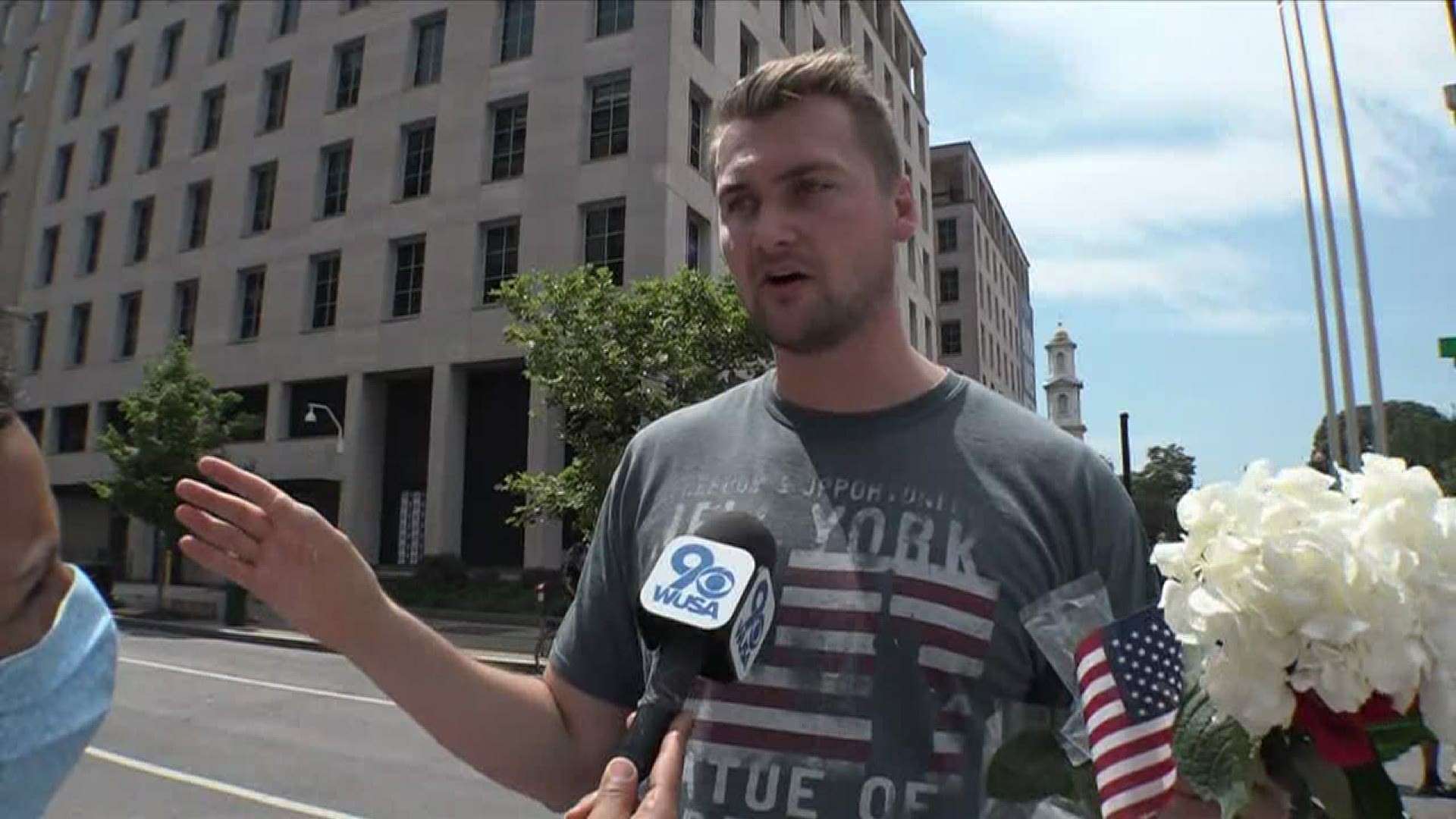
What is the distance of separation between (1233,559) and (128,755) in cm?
1020

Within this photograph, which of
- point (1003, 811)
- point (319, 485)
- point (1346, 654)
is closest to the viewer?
point (1346, 654)

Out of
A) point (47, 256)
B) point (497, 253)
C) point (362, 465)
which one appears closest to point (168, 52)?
point (47, 256)

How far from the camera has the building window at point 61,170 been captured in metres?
39.4

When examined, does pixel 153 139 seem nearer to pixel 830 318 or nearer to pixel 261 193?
pixel 261 193

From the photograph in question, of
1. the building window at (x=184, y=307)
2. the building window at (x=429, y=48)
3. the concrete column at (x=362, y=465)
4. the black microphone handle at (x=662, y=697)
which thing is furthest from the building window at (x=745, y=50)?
the black microphone handle at (x=662, y=697)

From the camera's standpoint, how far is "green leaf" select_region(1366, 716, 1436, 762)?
968mm

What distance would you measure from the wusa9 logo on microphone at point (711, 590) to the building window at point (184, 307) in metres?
36.4

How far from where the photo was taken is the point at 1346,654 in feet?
3.09

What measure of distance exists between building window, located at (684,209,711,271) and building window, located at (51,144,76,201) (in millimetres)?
30780

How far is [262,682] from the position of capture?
13.2 meters

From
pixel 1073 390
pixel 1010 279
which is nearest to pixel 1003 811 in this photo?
pixel 1010 279

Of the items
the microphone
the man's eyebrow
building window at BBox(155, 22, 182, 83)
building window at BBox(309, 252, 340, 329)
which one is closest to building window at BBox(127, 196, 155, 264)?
building window at BBox(155, 22, 182, 83)

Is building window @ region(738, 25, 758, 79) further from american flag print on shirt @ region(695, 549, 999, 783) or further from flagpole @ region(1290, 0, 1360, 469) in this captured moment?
american flag print on shirt @ region(695, 549, 999, 783)

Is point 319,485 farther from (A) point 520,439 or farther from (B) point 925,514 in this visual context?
(B) point 925,514
